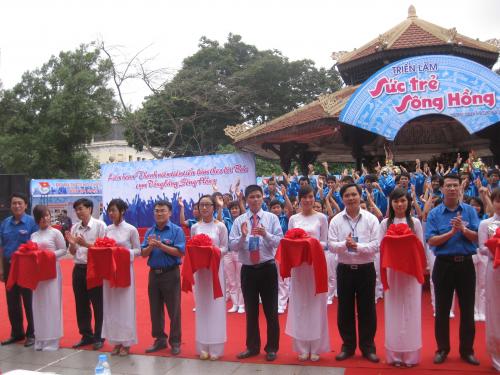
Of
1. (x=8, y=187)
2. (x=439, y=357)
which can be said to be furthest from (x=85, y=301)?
(x=439, y=357)

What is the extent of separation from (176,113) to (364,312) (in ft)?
68.9

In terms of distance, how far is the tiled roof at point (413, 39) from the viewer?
1223cm

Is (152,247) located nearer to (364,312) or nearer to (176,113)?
(364,312)

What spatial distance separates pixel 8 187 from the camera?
7.14 metres

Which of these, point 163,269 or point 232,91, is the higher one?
point 232,91

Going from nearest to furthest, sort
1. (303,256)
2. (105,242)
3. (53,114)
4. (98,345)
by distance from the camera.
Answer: (303,256) < (105,242) < (98,345) < (53,114)

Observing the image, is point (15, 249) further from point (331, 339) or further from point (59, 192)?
point (59, 192)

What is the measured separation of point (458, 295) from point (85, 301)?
12.8 feet

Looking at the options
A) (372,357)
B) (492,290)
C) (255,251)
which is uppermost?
(255,251)

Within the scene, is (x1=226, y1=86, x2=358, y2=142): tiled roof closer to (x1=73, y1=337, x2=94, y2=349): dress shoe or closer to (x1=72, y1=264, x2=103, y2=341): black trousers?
(x1=72, y1=264, x2=103, y2=341): black trousers

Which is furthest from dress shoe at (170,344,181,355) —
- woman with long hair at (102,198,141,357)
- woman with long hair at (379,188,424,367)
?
woman with long hair at (379,188,424,367)

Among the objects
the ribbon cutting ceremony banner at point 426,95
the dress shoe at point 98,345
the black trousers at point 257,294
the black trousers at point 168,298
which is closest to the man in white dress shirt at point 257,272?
the black trousers at point 257,294

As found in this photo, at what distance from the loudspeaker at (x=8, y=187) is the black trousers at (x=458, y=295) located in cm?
572

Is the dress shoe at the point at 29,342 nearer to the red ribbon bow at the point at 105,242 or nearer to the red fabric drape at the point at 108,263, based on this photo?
the red fabric drape at the point at 108,263
